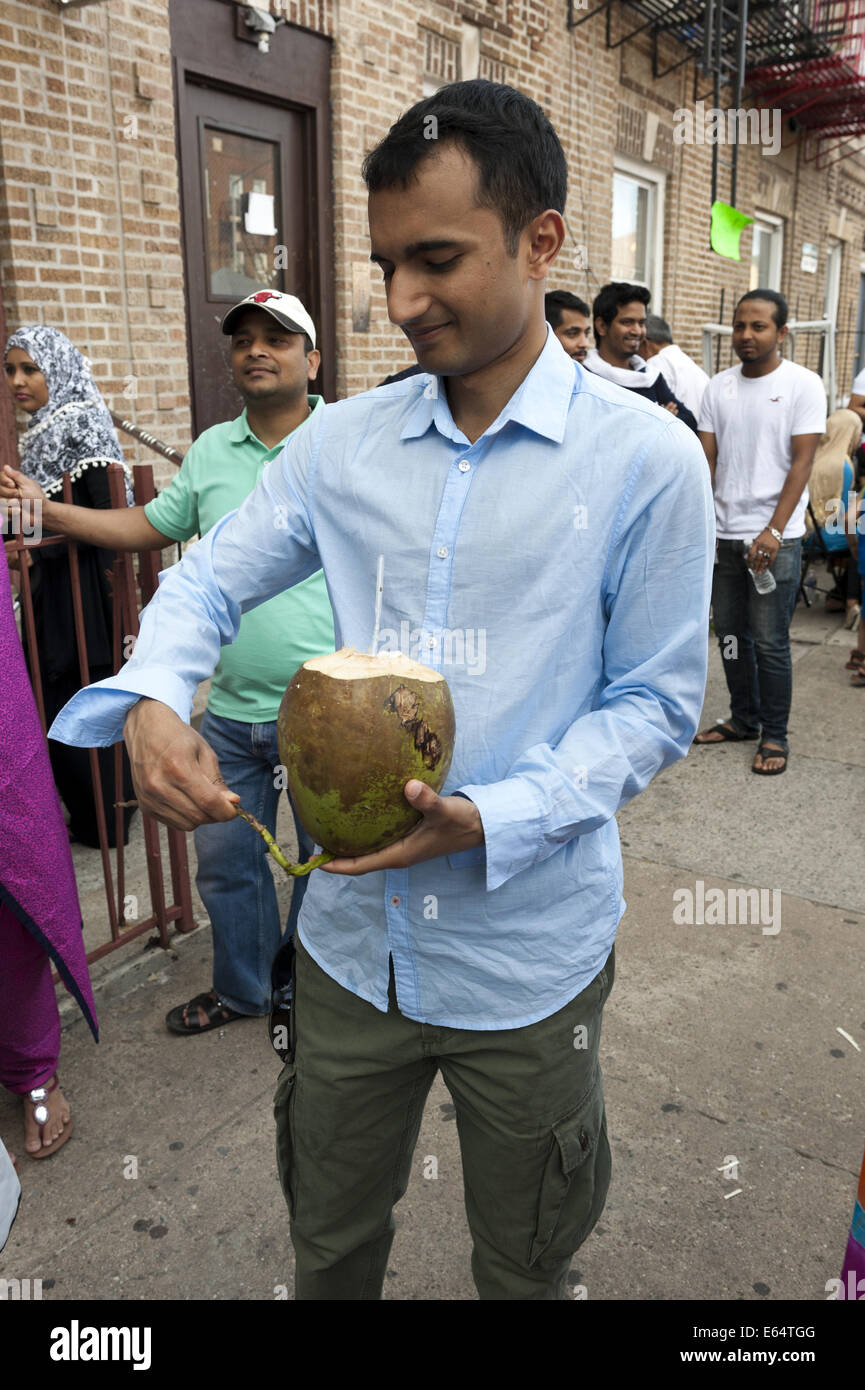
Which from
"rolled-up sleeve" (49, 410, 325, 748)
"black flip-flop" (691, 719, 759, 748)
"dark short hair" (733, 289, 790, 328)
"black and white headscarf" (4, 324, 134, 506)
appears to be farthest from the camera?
"black flip-flop" (691, 719, 759, 748)

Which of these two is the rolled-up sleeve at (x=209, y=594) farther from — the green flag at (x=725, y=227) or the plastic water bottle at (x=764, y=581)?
the green flag at (x=725, y=227)

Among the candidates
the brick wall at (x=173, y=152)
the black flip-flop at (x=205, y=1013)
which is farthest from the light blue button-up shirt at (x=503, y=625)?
the brick wall at (x=173, y=152)

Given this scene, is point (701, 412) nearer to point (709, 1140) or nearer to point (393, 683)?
point (709, 1140)

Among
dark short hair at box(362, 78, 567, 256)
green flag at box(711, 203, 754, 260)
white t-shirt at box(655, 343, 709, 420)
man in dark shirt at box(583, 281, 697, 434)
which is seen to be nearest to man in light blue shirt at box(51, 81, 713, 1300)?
dark short hair at box(362, 78, 567, 256)

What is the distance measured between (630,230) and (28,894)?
969 cm

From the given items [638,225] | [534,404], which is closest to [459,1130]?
[534,404]

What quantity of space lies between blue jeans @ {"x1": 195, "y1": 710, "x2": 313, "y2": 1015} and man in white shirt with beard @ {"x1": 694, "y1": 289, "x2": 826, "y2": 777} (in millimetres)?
2998

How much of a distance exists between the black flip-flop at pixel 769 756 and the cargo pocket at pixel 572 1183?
373 cm

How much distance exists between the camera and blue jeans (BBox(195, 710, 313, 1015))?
288 centimetres

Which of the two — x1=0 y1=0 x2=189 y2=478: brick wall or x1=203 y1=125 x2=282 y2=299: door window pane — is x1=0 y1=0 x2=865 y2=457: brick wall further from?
x1=203 y1=125 x2=282 y2=299: door window pane

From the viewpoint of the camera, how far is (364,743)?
1282mm

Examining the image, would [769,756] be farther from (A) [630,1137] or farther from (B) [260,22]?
(B) [260,22]

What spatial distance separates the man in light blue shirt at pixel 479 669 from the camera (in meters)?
1.34

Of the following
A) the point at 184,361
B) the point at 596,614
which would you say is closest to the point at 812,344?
the point at 184,361
